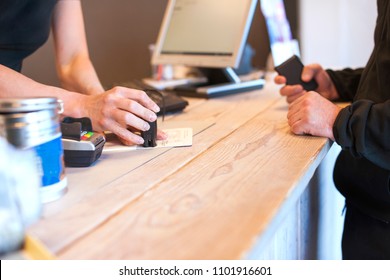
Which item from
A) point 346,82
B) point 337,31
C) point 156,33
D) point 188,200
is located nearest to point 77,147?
point 188,200

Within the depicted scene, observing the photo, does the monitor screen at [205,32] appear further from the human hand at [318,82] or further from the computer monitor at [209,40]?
the human hand at [318,82]

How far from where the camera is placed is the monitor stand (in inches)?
68.9

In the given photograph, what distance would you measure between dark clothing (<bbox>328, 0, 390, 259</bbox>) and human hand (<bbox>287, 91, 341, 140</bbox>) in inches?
1.0

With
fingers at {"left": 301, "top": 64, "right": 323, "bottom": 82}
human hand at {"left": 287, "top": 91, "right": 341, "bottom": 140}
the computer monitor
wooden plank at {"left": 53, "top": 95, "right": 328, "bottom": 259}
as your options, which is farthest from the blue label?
the computer monitor

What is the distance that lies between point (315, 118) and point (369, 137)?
13 cm

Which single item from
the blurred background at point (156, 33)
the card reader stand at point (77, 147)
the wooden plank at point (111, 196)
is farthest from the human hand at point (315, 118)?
the blurred background at point (156, 33)

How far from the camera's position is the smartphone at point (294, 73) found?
143 cm

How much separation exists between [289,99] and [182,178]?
764 mm

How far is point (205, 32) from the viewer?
6.29 ft

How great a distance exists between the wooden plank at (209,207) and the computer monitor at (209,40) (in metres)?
0.87

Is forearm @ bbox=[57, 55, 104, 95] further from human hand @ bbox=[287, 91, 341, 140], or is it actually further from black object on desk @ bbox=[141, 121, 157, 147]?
human hand @ bbox=[287, 91, 341, 140]

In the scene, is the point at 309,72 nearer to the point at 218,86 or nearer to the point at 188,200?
the point at 218,86
